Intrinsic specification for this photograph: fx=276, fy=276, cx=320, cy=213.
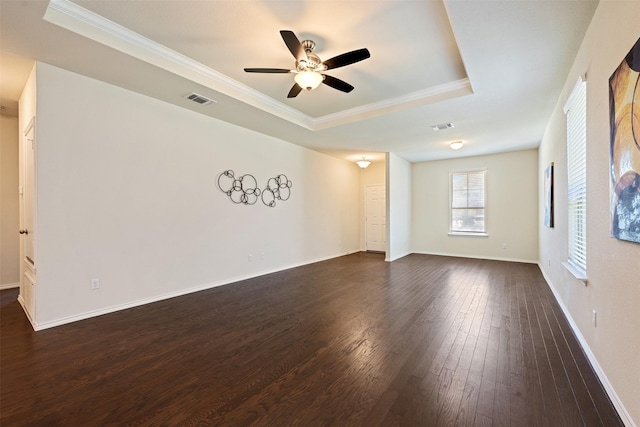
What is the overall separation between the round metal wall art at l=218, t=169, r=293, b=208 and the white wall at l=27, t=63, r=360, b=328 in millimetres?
115

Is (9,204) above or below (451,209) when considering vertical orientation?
above

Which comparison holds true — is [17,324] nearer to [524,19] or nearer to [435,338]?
[435,338]

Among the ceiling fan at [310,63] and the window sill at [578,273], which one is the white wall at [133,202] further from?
the window sill at [578,273]

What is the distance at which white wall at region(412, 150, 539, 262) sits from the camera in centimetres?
657

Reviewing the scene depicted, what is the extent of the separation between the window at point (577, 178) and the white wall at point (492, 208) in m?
3.98

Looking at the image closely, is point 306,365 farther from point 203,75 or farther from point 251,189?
point 251,189

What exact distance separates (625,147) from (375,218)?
274 inches

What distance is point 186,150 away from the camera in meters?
4.16

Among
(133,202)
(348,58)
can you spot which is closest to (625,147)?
(348,58)

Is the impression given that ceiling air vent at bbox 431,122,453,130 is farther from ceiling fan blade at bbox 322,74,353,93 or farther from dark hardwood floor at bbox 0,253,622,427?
dark hardwood floor at bbox 0,253,622,427

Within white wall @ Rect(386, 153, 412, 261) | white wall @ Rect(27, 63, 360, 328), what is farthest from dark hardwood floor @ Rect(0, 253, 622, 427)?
white wall @ Rect(386, 153, 412, 261)

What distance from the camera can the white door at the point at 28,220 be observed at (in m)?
3.01

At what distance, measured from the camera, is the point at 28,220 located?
3.23 metres

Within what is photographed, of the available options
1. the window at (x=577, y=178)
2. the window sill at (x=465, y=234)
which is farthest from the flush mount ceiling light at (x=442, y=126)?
the window sill at (x=465, y=234)
